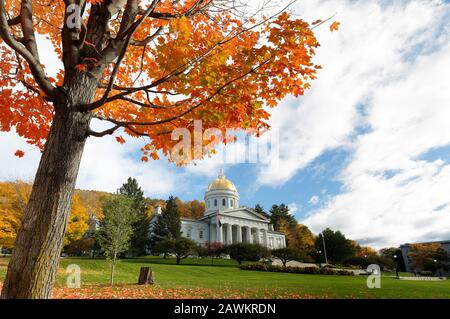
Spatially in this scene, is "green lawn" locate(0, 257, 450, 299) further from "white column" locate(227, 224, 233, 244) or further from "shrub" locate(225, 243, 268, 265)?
"white column" locate(227, 224, 233, 244)

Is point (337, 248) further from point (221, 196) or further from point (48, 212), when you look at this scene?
point (48, 212)

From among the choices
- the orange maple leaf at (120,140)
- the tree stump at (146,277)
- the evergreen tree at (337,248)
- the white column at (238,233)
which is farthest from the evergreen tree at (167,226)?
the orange maple leaf at (120,140)

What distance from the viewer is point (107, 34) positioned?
4.82 m

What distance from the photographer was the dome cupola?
71.7 meters

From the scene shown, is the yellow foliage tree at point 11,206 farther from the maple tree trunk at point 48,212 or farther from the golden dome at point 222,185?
the golden dome at point 222,185

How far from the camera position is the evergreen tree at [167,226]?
5581 centimetres

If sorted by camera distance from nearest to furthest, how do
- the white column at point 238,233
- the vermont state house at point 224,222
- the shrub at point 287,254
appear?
the shrub at point 287,254, the vermont state house at point 224,222, the white column at point 238,233

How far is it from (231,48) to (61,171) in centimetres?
361

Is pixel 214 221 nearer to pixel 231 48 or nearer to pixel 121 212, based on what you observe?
pixel 121 212

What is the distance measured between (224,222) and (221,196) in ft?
21.3

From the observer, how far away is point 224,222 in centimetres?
6856

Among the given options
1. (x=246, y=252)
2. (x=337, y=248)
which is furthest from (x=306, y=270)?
(x=337, y=248)

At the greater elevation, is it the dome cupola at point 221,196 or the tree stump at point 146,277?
the dome cupola at point 221,196
